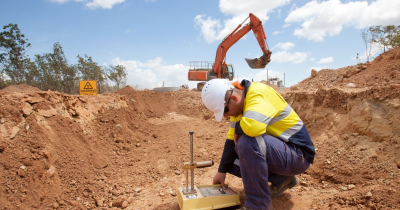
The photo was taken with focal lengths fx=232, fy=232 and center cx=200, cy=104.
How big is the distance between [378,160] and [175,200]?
2535 millimetres

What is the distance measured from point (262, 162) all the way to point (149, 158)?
117 inches

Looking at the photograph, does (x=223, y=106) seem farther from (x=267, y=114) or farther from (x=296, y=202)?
Result: (x=296, y=202)

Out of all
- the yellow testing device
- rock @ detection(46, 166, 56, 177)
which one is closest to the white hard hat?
the yellow testing device

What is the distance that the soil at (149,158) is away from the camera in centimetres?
269

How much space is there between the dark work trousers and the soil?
537 mm

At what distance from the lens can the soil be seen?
269cm

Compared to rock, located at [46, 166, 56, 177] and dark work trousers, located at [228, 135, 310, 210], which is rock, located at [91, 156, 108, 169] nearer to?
rock, located at [46, 166, 56, 177]

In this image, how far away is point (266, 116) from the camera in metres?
1.93

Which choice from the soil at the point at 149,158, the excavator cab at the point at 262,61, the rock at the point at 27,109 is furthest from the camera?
the excavator cab at the point at 262,61

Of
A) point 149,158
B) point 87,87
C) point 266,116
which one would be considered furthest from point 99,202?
point 87,87

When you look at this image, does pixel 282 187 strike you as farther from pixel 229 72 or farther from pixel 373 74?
pixel 229 72

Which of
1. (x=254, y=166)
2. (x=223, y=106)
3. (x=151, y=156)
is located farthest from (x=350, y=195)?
(x=151, y=156)

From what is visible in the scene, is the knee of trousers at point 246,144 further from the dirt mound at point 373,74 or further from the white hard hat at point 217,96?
the dirt mound at point 373,74

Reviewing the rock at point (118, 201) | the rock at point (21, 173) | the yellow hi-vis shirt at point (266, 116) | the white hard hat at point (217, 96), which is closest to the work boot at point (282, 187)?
the yellow hi-vis shirt at point (266, 116)
